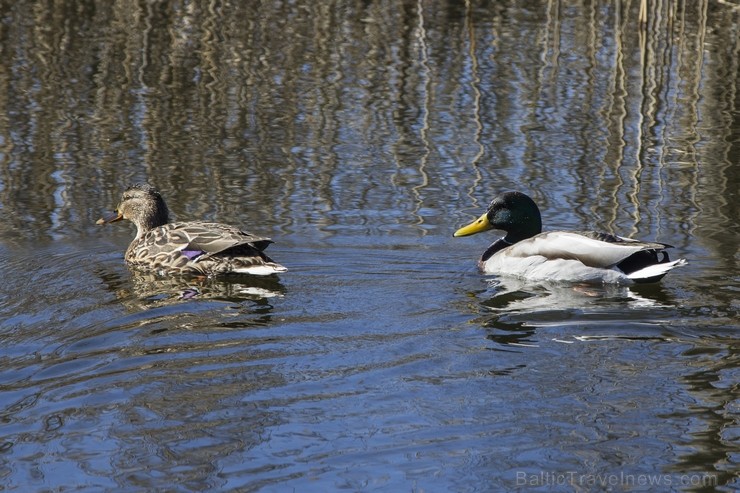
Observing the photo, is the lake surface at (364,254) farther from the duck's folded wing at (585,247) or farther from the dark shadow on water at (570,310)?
the duck's folded wing at (585,247)

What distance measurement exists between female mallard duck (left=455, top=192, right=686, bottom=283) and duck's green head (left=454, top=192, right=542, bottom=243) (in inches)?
10.5

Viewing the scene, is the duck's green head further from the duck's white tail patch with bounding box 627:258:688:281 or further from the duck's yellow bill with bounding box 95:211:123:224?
the duck's yellow bill with bounding box 95:211:123:224

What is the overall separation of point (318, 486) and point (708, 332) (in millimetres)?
3246

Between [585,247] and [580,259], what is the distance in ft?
0.33

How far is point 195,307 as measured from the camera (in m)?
8.01

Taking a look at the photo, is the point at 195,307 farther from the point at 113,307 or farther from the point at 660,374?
the point at 660,374

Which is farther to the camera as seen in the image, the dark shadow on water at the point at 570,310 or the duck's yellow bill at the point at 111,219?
the duck's yellow bill at the point at 111,219

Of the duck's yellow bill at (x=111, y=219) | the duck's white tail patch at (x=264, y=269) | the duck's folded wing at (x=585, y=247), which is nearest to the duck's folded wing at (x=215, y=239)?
the duck's white tail patch at (x=264, y=269)

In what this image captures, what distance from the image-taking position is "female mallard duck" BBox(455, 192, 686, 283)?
8648mm

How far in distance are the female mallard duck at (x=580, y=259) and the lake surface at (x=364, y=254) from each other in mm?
151

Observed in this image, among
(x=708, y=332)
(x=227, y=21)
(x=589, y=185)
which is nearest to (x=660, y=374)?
(x=708, y=332)

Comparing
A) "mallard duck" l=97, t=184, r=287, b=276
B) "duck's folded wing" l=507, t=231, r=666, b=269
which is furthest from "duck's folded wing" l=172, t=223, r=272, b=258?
"duck's folded wing" l=507, t=231, r=666, b=269

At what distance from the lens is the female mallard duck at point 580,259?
865cm

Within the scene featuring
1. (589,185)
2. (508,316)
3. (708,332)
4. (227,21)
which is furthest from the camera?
(227,21)
